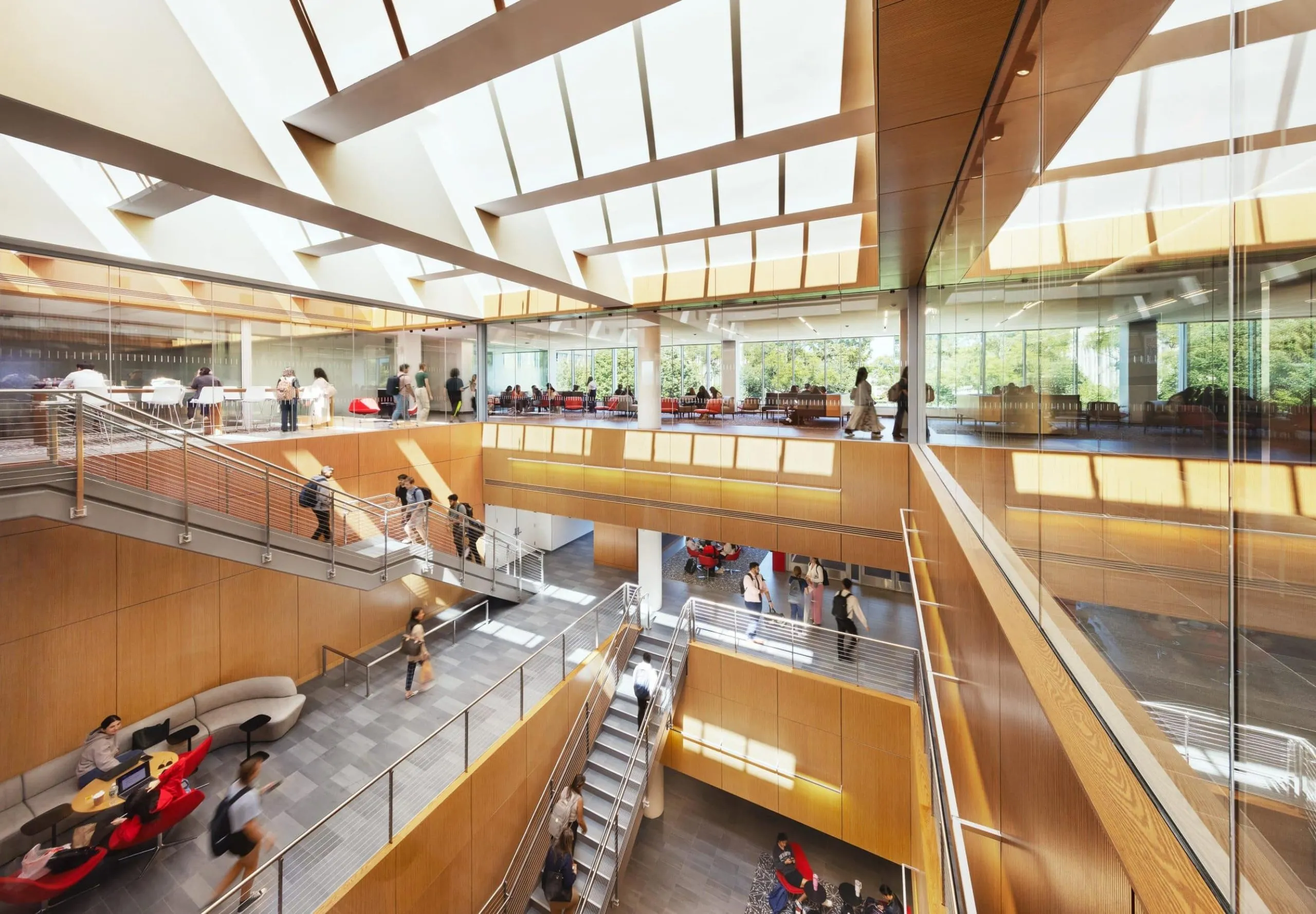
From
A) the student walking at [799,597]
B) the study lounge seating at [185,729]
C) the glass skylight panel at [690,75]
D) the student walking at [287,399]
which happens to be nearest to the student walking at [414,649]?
the study lounge seating at [185,729]

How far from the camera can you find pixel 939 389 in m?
6.88

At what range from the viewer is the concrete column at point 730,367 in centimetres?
1167

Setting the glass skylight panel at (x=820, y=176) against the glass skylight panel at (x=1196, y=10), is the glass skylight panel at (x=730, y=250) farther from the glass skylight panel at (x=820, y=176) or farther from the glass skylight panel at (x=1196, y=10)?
the glass skylight panel at (x=1196, y=10)

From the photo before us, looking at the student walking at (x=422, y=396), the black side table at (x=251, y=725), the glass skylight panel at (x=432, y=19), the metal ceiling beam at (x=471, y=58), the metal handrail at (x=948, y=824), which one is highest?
the glass skylight panel at (x=432, y=19)

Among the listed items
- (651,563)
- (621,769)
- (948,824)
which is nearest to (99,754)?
(621,769)

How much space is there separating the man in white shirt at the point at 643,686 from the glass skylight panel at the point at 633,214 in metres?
7.96

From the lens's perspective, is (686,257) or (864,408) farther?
(686,257)

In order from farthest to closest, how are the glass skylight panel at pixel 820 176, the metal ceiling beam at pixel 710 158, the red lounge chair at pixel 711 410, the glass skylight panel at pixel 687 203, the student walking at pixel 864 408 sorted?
the red lounge chair at pixel 711 410 < the student walking at pixel 864 408 < the glass skylight panel at pixel 687 203 < the glass skylight panel at pixel 820 176 < the metal ceiling beam at pixel 710 158

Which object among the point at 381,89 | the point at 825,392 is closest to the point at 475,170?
the point at 381,89

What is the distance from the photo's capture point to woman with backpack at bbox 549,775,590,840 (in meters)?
7.34

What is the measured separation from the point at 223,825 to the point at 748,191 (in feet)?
32.4

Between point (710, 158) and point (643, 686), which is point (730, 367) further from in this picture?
point (643, 686)

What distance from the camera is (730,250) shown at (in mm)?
10453

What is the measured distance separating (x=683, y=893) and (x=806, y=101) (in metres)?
11.5
